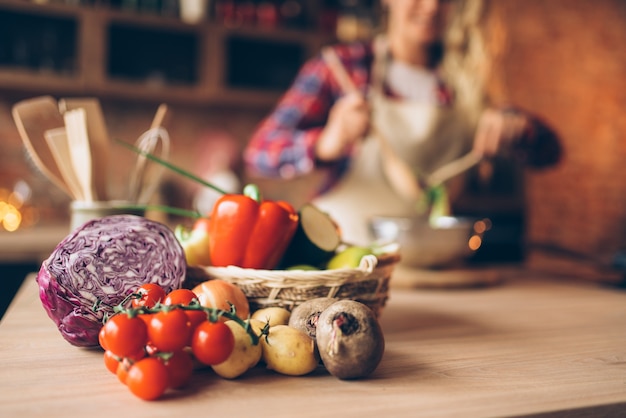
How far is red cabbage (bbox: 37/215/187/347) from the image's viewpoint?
0.76 m

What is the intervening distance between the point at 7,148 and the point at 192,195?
103cm

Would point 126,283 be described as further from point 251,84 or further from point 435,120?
point 251,84

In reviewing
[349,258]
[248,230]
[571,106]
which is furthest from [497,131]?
[571,106]

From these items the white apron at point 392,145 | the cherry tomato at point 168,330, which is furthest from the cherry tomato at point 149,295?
the white apron at point 392,145

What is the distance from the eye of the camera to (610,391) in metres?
0.67

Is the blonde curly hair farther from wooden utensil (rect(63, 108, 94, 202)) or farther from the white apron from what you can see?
wooden utensil (rect(63, 108, 94, 202))

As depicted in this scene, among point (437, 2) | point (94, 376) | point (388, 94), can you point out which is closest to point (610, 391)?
point (94, 376)

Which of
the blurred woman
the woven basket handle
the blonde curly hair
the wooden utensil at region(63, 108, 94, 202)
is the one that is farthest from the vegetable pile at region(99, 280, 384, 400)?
the blonde curly hair

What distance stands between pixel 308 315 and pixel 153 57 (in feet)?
9.33

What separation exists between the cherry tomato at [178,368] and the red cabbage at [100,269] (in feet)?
0.51

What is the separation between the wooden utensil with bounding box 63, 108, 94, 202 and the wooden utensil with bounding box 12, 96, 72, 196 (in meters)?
0.04

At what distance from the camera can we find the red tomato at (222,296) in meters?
0.77

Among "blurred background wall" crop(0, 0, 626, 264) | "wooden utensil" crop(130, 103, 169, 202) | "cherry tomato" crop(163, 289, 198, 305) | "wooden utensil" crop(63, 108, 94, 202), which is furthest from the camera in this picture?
"blurred background wall" crop(0, 0, 626, 264)

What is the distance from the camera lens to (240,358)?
2.21 feet
